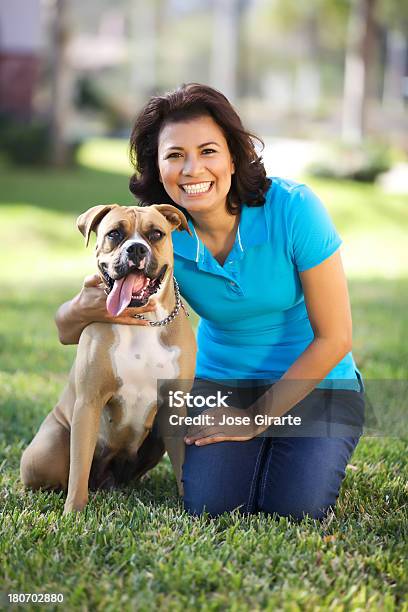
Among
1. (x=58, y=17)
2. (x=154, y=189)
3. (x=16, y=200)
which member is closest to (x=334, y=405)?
(x=154, y=189)

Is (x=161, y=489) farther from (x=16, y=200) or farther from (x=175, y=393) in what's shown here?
(x=16, y=200)

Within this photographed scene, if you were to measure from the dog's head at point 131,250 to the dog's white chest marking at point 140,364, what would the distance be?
16cm

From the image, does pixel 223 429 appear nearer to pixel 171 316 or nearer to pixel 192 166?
pixel 171 316

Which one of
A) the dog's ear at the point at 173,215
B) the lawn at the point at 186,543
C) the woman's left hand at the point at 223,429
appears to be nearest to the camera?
the lawn at the point at 186,543

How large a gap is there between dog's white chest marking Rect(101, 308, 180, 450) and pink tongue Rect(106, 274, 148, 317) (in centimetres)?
17

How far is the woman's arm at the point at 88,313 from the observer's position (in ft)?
9.84

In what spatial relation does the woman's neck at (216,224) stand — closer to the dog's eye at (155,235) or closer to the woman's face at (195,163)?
the woman's face at (195,163)

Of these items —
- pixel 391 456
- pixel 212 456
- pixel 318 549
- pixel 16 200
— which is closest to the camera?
pixel 318 549

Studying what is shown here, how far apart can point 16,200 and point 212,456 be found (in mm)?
11725

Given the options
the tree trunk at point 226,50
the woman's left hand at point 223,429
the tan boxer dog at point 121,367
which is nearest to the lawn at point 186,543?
the tan boxer dog at point 121,367

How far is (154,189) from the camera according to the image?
3.47 m

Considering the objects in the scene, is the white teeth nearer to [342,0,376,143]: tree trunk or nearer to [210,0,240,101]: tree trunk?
[342,0,376,143]: tree trunk

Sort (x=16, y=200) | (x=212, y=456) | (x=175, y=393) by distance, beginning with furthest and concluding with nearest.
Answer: (x=16, y=200)
(x=212, y=456)
(x=175, y=393)

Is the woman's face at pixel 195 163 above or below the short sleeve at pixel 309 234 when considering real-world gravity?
above
